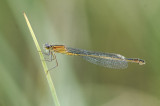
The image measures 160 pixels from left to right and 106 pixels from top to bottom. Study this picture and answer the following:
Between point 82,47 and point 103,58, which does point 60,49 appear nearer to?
point 82,47

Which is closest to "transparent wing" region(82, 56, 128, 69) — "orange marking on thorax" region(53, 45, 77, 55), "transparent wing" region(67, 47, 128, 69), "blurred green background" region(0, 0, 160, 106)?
"transparent wing" region(67, 47, 128, 69)

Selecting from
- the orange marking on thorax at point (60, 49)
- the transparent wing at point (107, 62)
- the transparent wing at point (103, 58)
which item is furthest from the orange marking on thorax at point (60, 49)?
the transparent wing at point (107, 62)

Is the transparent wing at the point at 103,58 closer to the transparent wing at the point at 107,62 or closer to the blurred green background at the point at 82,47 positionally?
the transparent wing at the point at 107,62

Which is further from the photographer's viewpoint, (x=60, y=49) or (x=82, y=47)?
(x=82, y=47)

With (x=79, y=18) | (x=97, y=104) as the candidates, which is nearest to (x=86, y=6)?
(x=79, y=18)

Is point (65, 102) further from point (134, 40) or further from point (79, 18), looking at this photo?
point (134, 40)

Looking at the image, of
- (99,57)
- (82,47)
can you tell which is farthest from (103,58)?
(82,47)
